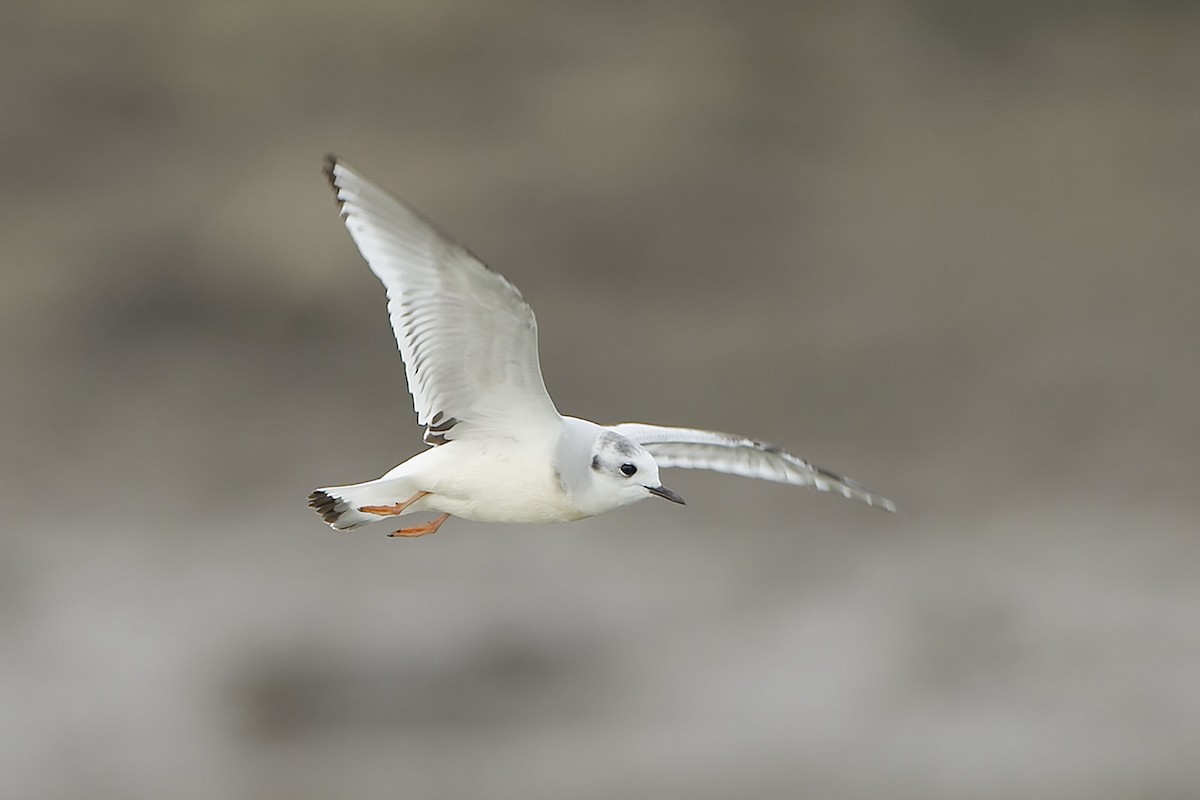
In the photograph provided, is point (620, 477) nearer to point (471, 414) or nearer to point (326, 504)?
point (471, 414)

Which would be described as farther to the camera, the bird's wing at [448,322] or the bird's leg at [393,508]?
the bird's leg at [393,508]

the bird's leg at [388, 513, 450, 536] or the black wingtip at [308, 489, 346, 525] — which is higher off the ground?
the bird's leg at [388, 513, 450, 536]

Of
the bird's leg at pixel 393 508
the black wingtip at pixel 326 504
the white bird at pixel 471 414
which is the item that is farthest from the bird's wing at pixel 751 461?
the black wingtip at pixel 326 504

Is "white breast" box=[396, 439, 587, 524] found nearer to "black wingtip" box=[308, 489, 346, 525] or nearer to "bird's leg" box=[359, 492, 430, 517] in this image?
"bird's leg" box=[359, 492, 430, 517]

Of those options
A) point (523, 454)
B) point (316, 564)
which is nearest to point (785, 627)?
point (316, 564)

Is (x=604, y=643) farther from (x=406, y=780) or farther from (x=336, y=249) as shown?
(x=336, y=249)

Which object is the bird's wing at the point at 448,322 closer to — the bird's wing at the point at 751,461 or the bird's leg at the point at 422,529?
the bird's leg at the point at 422,529

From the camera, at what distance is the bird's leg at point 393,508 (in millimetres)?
3243

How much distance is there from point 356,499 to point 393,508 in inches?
2.7

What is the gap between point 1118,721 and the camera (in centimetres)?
748

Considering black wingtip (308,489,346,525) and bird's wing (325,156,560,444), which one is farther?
black wingtip (308,489,346,525)

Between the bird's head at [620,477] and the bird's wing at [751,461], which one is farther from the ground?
the bird's wing at [751,461]

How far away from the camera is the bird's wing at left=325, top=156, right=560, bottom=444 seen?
10.0ft

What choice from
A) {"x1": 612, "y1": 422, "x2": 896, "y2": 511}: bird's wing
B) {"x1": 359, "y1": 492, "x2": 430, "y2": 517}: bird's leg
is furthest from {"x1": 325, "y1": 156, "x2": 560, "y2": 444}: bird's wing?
{"x1": 612, "y1": 422, "x2": 896, "y2": 511}: bird's wing
